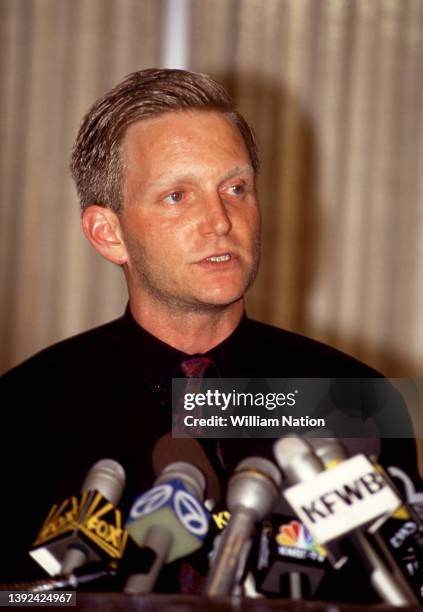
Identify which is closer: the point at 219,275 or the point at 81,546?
the point at 81,546

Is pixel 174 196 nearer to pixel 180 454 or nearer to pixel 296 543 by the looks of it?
pixel 180 454

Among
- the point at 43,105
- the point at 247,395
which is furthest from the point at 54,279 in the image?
the point at 247,395

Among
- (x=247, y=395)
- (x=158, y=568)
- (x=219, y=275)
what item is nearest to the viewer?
(x=158, y=568)

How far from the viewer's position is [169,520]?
1.01 metres

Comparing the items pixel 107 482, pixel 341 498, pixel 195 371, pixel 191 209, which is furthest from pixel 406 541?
pixel 191 209

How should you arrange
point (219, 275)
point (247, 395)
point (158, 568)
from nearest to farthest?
point (158, 568), point (219, 275), point (247, 395)

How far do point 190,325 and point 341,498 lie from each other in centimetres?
82

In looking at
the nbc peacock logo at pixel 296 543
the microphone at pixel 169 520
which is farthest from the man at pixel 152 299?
the microphone at pixel 169 520

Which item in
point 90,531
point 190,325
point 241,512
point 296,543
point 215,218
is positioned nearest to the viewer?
point 241,512

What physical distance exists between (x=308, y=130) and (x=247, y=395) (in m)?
2.47

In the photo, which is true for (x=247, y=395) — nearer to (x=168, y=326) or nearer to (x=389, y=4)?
(x=168, y=326)

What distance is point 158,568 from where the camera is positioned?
97 centimetres

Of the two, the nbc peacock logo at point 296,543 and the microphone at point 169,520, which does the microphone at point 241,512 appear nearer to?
the microphone at point 169,520

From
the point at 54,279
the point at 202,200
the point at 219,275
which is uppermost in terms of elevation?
the point at 202,200
